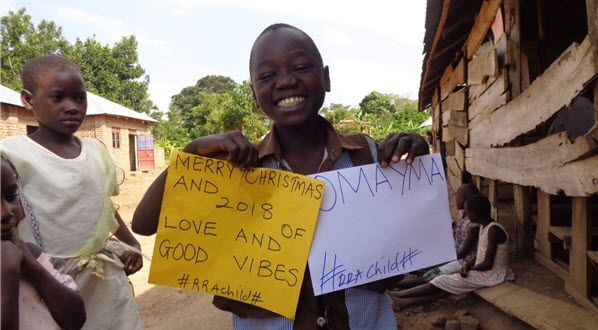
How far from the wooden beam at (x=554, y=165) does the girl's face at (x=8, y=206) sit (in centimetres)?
235

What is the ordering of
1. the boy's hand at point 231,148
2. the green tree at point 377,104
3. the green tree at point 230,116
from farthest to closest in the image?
1. the green tree at point 377,104
2. the green tree at point 230,116
3. the boy's hand at point 231,148

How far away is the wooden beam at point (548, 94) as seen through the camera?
6.35ft

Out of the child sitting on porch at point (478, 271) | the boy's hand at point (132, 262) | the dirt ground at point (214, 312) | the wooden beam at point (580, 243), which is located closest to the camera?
the boy's hand at point (132, 262)

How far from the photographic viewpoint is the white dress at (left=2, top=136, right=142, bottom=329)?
1577 mm

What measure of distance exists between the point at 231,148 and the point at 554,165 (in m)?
2.13

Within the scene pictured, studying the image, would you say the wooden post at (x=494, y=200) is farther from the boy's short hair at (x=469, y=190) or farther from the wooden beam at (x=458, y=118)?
the wooden beam at (x=458, y=118)

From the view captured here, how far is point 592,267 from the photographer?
2.76 meters

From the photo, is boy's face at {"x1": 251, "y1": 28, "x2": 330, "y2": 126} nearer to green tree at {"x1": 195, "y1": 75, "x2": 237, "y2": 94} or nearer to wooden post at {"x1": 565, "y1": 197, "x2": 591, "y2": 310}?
wooden post at {"x1": 565, "y1": 197, "x2": 591, "y2": 310}

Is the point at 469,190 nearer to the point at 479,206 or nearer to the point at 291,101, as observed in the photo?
the point at 479,206

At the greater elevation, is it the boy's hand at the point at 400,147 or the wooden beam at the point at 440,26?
the wooden beam at the point at 440,26

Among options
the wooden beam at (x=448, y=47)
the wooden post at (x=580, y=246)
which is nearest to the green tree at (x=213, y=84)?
the wooden beam at (x=448, y=47)

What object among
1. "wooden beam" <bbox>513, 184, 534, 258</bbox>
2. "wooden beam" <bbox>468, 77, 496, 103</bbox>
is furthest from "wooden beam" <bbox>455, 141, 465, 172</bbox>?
"wooden beam" <bbox>513, 184, 534, 258</bbox>

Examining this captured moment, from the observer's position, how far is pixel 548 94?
2.37 m

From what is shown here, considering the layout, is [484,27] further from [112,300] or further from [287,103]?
[112,300]
